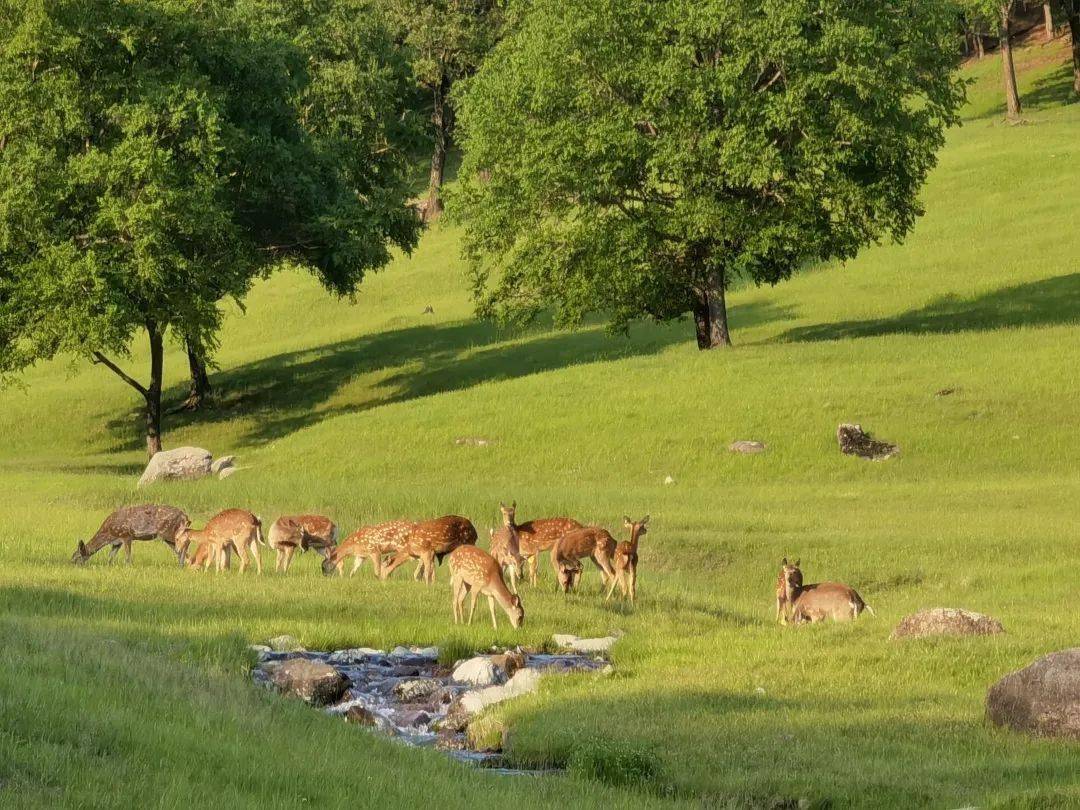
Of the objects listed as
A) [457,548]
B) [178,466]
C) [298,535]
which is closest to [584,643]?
[457,548]

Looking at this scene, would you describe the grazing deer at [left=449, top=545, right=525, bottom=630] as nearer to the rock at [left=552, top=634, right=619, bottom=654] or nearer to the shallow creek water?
the rock at [left=552, top=634, right=619, bottom=654]

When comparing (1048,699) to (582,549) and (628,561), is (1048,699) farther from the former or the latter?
(582,549)

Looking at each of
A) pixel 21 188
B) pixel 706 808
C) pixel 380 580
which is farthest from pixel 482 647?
pixel 21 188

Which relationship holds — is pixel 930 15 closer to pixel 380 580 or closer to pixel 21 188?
pixel 21 188

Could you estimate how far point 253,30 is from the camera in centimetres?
5472

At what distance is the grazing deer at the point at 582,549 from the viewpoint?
2281cm

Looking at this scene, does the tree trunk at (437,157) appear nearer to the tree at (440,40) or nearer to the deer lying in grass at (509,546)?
the tree at (440,40)

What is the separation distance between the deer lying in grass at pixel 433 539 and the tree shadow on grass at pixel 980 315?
33365 millimetres

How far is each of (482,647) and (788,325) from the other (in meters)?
44.1

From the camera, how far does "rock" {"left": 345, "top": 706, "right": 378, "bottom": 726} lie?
49.9ft

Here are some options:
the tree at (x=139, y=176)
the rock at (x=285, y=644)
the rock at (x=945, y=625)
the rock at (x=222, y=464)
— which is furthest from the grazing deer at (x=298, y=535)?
the tree at (x=139, y=176)

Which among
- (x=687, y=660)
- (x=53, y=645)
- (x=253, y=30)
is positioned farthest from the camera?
(x=253, y=30)

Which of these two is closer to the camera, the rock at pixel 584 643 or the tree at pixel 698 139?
the rock at pixel 584 643

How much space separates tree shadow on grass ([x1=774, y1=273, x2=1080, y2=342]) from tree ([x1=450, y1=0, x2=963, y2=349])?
16.7 ft
